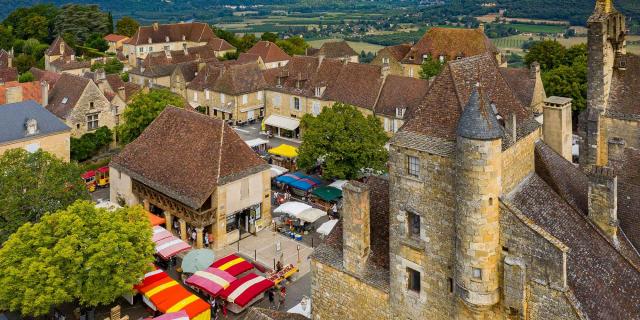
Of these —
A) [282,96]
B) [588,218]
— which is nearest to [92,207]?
[588,218]

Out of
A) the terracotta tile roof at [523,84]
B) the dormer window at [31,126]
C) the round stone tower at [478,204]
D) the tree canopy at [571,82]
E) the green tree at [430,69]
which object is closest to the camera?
the round stone tower at [478,204]

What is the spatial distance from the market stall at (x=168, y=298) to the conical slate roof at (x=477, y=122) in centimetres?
1764

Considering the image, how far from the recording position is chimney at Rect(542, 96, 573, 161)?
1114 inches

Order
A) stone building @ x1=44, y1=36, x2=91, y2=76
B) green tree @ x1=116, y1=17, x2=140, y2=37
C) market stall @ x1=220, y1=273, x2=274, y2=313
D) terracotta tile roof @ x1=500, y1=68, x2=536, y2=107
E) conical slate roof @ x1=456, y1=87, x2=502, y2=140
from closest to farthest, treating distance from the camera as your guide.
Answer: conical slate roof @ x1=456, y1=87, x2=502, y2=140, market stall @ x1=220, y1=273, x2=274, y2=313, terracotta tile roof @ x1=500, y1=68, x2=536, y2=107, stone building @ x1=44, y1=36, x2=91, y2=76, green tree @ x1=116, y1=17, x2=140, y2=37

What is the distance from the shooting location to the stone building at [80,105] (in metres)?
57.5

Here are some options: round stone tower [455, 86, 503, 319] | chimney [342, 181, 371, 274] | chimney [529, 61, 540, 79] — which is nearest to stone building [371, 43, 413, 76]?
chimney [529, 61, 540, 79]

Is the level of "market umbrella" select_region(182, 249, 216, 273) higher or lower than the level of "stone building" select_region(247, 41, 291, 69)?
lower

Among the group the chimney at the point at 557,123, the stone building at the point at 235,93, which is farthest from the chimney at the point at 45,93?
the chimney at the point at 557,123

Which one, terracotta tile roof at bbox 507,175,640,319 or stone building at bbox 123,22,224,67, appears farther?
stone building at bbox 123,22,224,67

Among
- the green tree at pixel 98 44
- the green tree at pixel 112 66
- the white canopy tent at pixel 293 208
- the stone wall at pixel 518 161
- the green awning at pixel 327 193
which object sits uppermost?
the green tree at pixel 98 44

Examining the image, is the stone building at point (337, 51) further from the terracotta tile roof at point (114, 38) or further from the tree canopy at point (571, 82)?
the terracotta tile roof at point (114, 38)

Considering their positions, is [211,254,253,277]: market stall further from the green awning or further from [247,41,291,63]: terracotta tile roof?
[247,41,291,63]: terracotta tile roof

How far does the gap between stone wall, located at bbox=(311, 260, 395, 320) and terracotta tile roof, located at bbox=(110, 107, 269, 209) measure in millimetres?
14727

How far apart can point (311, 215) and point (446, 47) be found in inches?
2014
